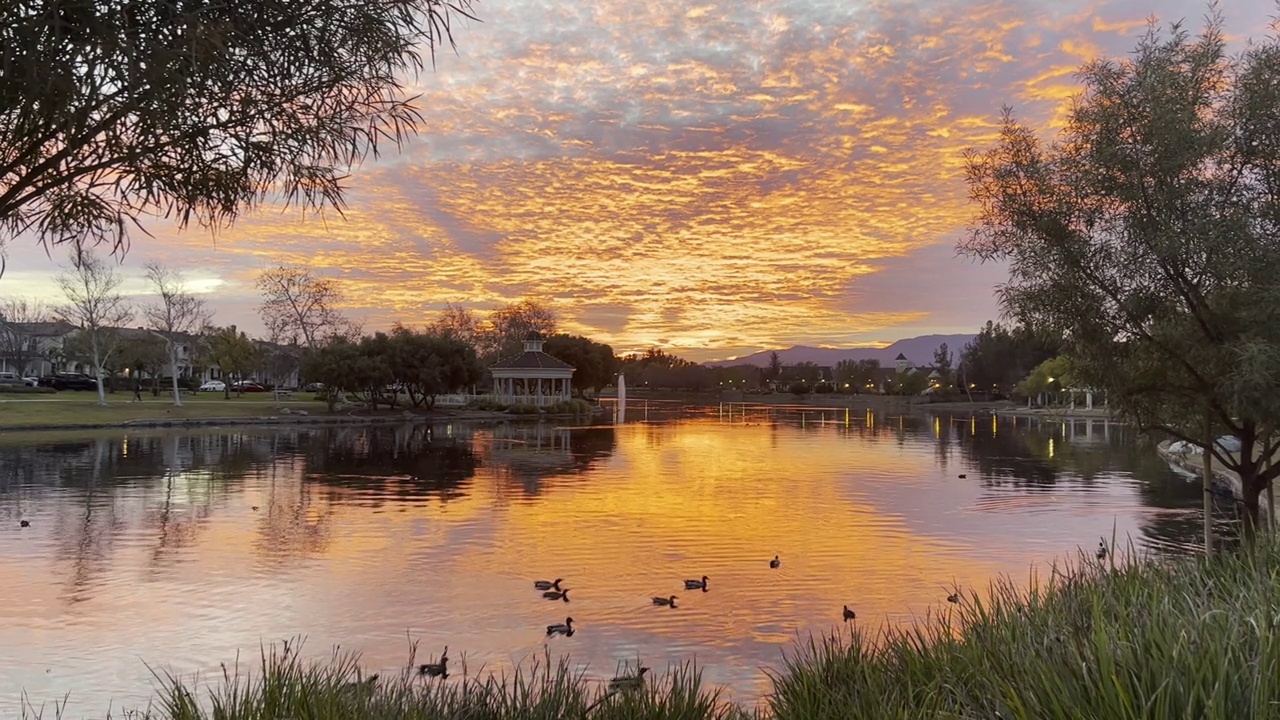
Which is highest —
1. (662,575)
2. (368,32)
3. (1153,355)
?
(368,32)

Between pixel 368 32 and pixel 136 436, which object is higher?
pixel 368 32

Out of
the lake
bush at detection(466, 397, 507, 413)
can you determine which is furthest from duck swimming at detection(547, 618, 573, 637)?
bush at detection(466, 397, 507, 413)

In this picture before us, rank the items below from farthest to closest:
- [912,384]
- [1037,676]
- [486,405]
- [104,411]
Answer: [912,384] < [486,405] < [104,411] < [1037,676]

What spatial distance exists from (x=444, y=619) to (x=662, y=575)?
4197 millimetres

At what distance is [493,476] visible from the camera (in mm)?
27875

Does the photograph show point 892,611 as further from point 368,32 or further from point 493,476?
point 493,476

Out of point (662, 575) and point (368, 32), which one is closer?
point (368, 32)

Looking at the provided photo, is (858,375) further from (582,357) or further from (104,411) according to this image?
(104,411)

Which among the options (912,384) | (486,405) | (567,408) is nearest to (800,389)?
(912,384)

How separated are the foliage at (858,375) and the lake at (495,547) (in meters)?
120

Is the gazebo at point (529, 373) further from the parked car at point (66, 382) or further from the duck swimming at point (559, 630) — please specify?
the duck swimming at point (559, 630)

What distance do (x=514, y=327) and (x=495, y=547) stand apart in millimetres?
76497

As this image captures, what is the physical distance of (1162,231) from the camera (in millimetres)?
10797

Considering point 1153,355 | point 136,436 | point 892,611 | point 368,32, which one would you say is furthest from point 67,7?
point 136,436
